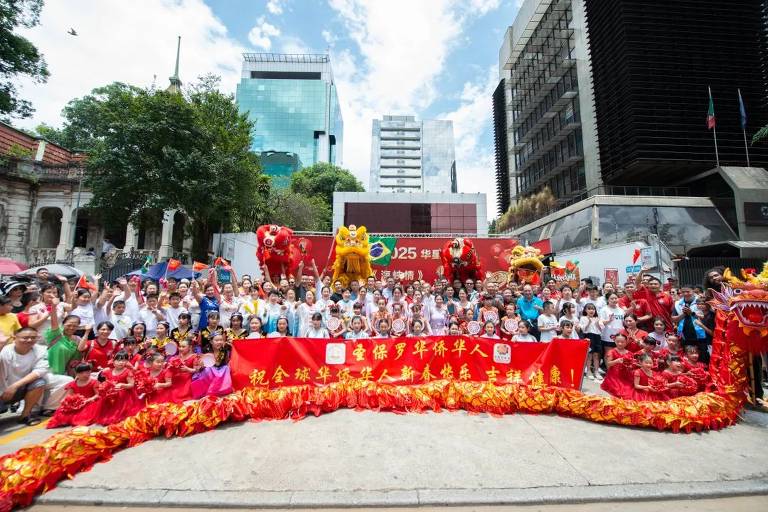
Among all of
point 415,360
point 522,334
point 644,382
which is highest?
point 522,334

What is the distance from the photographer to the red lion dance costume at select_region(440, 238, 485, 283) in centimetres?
983

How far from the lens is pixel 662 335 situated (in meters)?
5.39

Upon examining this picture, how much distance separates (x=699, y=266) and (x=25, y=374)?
17143 millimetres

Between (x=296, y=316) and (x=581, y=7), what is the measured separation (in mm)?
30023

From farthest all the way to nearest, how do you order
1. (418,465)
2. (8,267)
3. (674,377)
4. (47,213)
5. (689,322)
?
(47,213) < (8,267) < (689,322) < (674,377) < (418,465)

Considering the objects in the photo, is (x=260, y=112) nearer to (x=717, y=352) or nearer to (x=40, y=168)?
(x=40, y=168)

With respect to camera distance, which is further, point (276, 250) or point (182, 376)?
point (276, 250)

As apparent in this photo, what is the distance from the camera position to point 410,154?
7675 centimetres

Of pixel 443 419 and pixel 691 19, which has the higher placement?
pixel 691 19

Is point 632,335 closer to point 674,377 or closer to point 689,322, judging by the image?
point 674,377

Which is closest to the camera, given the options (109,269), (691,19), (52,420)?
(52,420)

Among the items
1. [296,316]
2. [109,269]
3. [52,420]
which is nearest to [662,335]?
[296,316]

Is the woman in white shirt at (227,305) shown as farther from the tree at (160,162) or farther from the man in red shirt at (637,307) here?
the tree at (160,162)

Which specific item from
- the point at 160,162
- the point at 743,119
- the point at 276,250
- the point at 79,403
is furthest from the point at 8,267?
the point at 743,119
